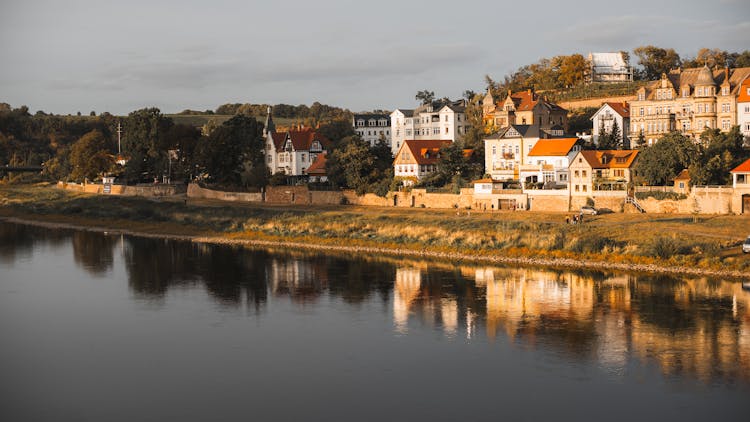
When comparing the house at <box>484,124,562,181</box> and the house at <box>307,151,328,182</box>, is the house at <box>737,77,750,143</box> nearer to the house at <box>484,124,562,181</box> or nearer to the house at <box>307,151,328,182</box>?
the house at <box>484,124,562,181</box>

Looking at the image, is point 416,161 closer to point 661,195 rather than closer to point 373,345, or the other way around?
point 661,195

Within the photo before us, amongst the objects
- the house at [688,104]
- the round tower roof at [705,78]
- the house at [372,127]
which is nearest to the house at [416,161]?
the house at [688,104]

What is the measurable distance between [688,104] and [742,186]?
13895mm

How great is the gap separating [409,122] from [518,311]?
162 ft

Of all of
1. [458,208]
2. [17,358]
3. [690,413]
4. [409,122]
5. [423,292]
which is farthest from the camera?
[409,122]

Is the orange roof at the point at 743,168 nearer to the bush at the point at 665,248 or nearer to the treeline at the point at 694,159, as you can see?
the treeline at the point at 694,159

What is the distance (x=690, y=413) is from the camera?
19.6 metres

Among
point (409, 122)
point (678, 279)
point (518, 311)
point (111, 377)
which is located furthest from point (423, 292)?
point (409, 122)

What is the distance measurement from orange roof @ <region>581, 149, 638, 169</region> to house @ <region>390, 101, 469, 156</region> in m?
20.4

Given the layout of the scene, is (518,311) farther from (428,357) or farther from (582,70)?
(582,70)

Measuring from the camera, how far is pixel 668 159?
149ft

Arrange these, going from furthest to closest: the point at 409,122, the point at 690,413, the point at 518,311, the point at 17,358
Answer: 1. the point at 409,122
2. the point at 518,311
3. the point at 17,358
4. the point at 690,413

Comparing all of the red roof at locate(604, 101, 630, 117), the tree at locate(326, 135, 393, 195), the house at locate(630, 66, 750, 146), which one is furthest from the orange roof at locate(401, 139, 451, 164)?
the house at locate(630, 66, 750, 146)

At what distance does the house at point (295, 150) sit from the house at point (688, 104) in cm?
2586
